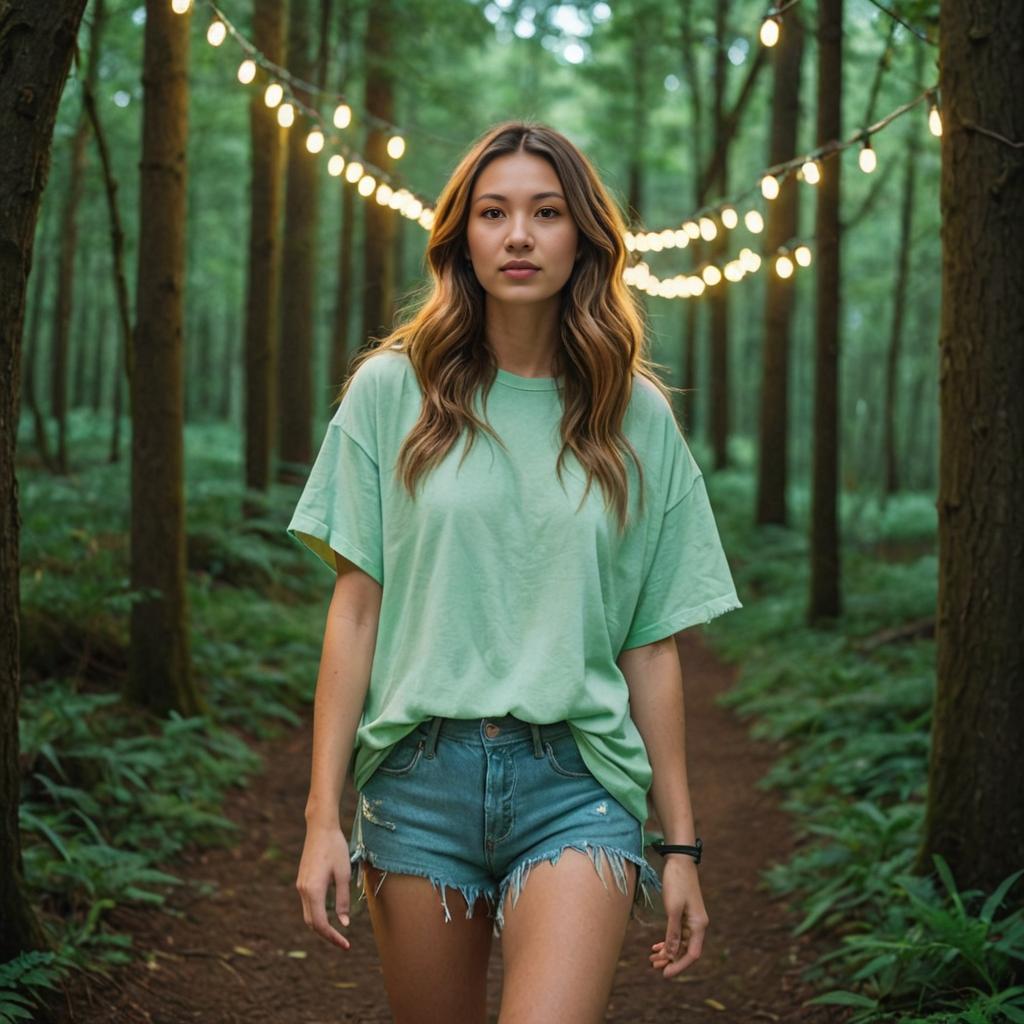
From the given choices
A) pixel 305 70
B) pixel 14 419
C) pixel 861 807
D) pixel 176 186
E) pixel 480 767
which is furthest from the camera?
pixel 305 70

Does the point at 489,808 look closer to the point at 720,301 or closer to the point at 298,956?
the point at 298,956

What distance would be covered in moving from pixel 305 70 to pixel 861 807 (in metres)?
11.6

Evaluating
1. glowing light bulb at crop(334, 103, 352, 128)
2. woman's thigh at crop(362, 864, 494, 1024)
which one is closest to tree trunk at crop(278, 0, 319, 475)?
glowing light bulb at crop(334, 103, 352, 128)

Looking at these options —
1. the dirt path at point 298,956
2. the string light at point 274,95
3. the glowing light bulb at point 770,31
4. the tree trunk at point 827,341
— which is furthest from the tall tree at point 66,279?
the glowing light bulb at point 770,31

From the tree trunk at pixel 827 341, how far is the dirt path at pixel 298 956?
4.61 m

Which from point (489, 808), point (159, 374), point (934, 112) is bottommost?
point (489, 808)

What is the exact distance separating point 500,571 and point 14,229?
1.93 m

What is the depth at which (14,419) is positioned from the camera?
3.62 meters

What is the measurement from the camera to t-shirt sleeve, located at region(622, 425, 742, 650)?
260 cm

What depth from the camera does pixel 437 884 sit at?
240 cm

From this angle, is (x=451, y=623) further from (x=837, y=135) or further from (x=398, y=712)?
(x=837, y=135)

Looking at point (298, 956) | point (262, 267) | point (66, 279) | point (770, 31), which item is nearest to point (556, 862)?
point (298, 956)

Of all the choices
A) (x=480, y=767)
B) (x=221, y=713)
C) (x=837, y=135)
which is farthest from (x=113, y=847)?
(x=837, y=135)

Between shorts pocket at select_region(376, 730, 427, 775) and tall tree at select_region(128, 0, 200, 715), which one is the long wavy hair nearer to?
shorts pocket at select_region(376, 730, 427, 775)
